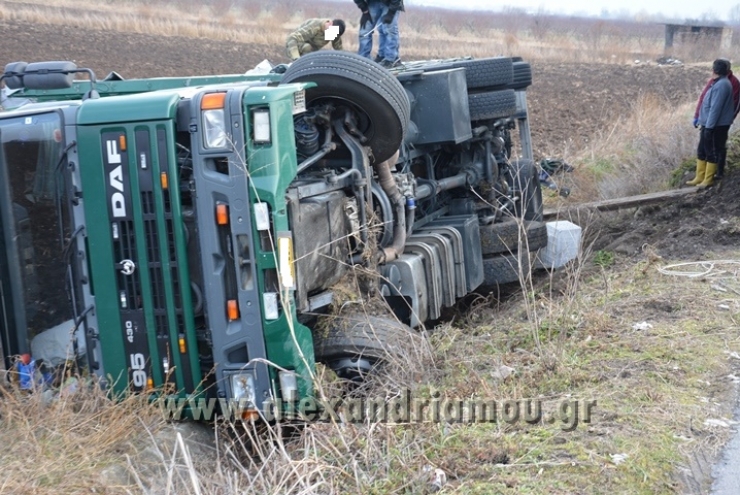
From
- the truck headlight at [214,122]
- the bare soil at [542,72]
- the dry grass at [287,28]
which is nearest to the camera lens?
the truck headlight at [214,122]

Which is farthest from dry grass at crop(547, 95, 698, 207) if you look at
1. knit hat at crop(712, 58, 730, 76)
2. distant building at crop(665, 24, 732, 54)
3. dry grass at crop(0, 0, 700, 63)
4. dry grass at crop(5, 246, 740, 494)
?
distant building at crop(665, 24, 732, 54)

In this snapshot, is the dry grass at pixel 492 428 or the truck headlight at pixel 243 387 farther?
the truck headlight at pixel 243 387

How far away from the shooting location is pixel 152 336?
190 inches

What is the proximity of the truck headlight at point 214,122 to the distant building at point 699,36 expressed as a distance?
35.6 m

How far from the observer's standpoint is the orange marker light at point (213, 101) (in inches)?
186

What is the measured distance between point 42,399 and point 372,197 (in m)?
2.37

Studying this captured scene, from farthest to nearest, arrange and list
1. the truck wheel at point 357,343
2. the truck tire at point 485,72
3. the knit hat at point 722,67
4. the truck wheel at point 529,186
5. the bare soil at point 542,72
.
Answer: the bare soil at point 542,72 < the knit hat at point 722,67 < the truck wheel at point 529,186 < the truck tire at point 485,72 < the truck wheel at point 357,343

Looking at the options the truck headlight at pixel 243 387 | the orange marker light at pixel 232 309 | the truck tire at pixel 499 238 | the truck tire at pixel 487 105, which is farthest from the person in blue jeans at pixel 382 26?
the truck headlight at pixel 243 387

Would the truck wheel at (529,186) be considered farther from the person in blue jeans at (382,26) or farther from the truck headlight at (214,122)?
the truck headlight at (214,122)

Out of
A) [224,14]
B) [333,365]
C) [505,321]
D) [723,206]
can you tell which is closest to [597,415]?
[333,365]

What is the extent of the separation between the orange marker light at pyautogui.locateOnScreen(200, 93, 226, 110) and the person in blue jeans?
4.31 meters

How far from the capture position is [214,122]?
15.5ft

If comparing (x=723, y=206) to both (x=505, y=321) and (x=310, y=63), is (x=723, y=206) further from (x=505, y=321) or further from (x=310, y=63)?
(x=310, y=63)

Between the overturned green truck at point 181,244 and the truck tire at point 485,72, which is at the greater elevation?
the truck tire at point 485,72
